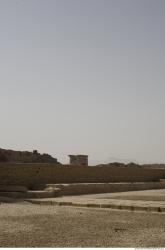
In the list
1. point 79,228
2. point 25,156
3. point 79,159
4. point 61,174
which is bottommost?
point 79,228

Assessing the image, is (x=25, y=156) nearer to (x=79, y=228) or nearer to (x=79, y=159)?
(x=79, y=159)

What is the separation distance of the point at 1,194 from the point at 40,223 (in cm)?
779

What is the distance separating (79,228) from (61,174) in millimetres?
13451

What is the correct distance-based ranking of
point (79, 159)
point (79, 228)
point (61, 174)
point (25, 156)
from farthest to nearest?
point (79, 159) → point (25, 156) → point (61, 174) → point (79, 228)

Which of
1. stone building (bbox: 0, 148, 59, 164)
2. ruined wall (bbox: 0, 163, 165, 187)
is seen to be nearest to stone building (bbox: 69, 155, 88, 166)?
stone building (bbox: 0, 148, 59, 164)

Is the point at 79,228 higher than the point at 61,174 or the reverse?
the reverse

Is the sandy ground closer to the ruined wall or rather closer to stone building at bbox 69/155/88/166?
the ruined wall

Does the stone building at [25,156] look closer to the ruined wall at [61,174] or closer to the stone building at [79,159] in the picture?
the stone building at [79,159]

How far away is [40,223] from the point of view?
30.0ft

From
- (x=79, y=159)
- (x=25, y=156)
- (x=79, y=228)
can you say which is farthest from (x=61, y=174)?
(x=79, y=228)

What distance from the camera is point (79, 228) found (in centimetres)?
844

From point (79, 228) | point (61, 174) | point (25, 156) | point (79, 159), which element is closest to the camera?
point (79, 228)

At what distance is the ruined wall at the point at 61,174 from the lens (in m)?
19.4

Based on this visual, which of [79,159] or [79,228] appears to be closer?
[79,228]
